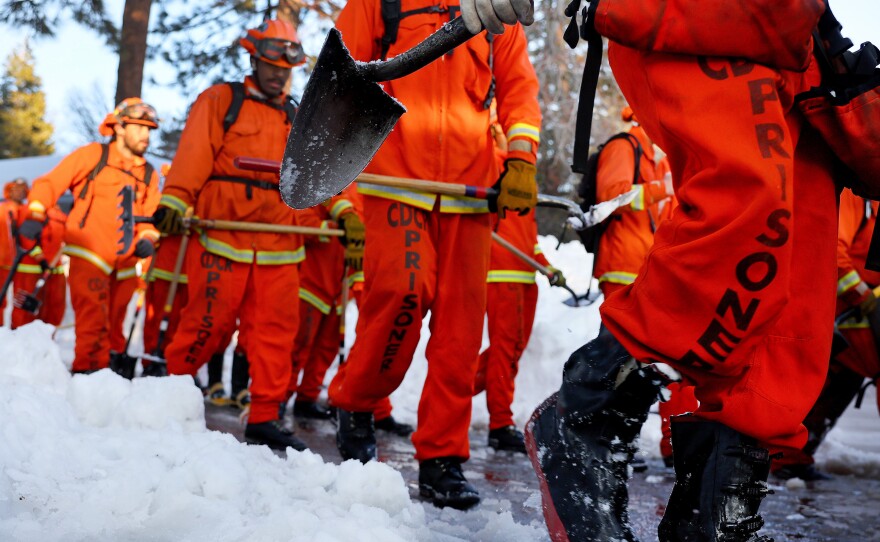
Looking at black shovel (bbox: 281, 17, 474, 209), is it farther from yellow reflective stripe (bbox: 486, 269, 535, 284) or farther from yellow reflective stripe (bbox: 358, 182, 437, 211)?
yellow reflective stripe (bbox: 486, 269, 535, 284)

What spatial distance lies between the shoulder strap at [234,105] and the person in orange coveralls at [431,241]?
1974mm

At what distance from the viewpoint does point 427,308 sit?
157 inches

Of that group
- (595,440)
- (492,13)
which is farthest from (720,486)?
(492,13)

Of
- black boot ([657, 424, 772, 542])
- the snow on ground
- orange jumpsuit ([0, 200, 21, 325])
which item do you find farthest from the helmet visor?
orange jumpsuit ([0, 200, 21, 325])

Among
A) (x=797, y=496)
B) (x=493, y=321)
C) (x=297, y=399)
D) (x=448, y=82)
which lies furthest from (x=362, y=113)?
(x=297, y=399)

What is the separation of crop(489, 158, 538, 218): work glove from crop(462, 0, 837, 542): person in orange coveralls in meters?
1.63

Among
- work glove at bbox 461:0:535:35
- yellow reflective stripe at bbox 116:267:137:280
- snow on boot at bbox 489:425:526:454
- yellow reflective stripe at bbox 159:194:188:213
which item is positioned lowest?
snow on boot at bbox 489:425:526:454

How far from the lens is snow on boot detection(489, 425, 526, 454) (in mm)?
5983

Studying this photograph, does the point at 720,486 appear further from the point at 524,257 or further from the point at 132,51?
the point at 132,51

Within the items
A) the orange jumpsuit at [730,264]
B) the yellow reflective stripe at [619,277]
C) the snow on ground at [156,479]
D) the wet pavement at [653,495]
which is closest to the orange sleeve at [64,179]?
the wet pavement at [653,495]

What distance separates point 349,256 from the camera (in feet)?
19.8

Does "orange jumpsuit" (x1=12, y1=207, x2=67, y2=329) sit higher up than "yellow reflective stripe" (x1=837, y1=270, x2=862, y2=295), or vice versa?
"yellow reflective stripe" (x1=837, y1=270, x2=862, y2=295)

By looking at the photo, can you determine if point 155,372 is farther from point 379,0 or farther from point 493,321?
point 379,0

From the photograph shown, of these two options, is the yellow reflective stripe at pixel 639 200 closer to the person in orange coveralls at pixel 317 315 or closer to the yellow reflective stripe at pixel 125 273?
the person in orange coveralls at pixel 317 315
